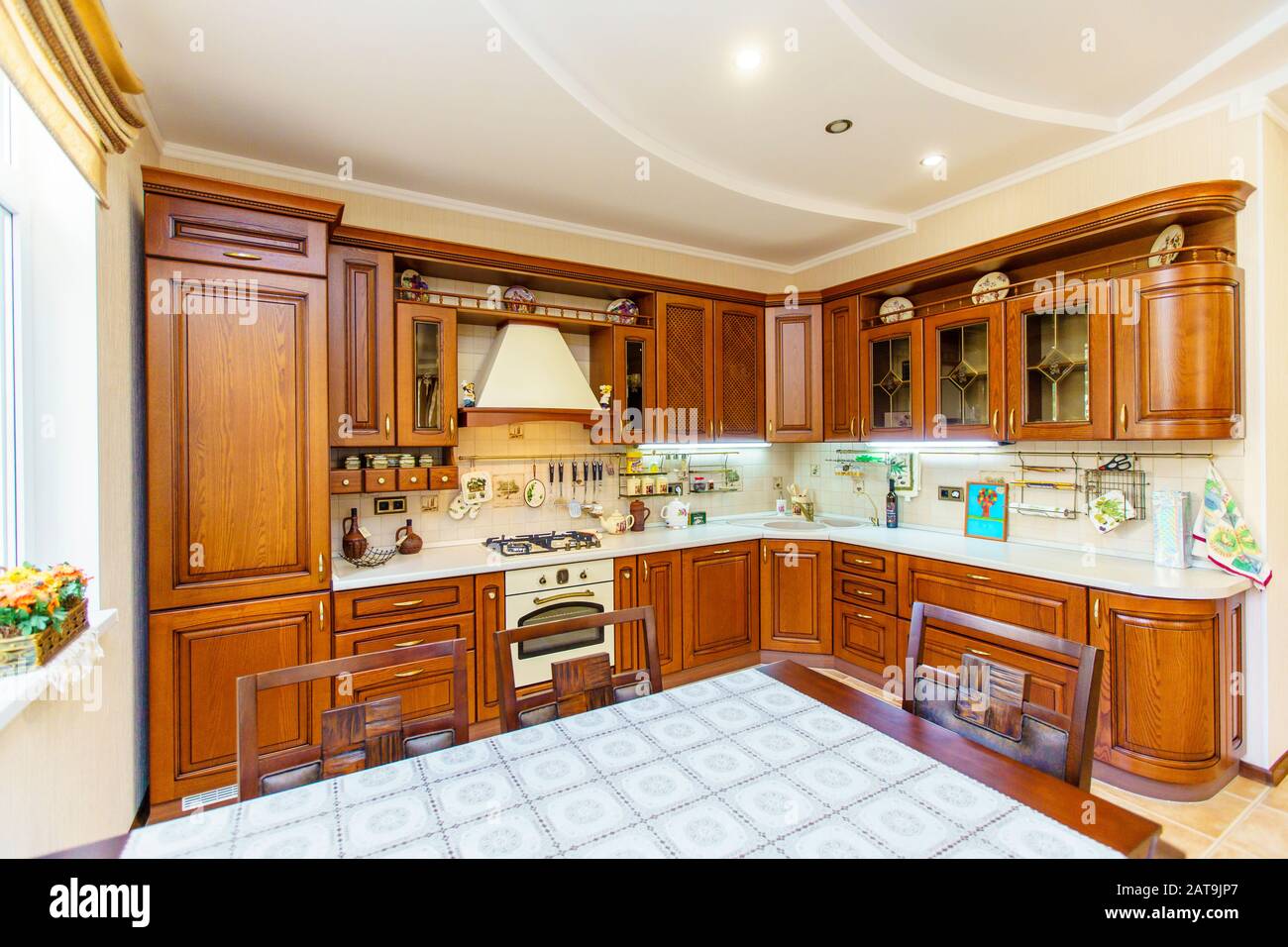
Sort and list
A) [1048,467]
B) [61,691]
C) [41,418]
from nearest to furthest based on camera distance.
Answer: [61,691] < [41,418] < [1048,467]

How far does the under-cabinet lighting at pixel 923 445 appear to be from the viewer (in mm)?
3217

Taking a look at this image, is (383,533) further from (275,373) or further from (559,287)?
(559,287)

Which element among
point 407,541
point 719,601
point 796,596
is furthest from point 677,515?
point 407,541

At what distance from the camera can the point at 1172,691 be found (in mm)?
2230

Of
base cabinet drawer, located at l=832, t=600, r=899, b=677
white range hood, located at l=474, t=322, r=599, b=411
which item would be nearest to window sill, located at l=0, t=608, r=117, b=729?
white range hood, located at l=474, t=322, r=599, b=411

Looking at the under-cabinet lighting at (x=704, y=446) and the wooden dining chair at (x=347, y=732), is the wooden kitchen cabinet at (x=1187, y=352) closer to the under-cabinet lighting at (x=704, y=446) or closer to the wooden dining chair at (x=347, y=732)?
the under-cabinet lighting at (x=704, y=446)

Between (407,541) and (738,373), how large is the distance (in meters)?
2.28

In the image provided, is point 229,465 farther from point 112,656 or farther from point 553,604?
point 553,604

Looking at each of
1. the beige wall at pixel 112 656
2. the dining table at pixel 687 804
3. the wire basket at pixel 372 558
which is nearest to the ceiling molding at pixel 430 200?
the beige wall at pixel 112 656

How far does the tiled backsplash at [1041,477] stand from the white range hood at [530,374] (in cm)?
202

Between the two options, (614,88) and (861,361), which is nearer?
(614,88)

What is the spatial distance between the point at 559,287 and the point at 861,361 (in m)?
1.91
